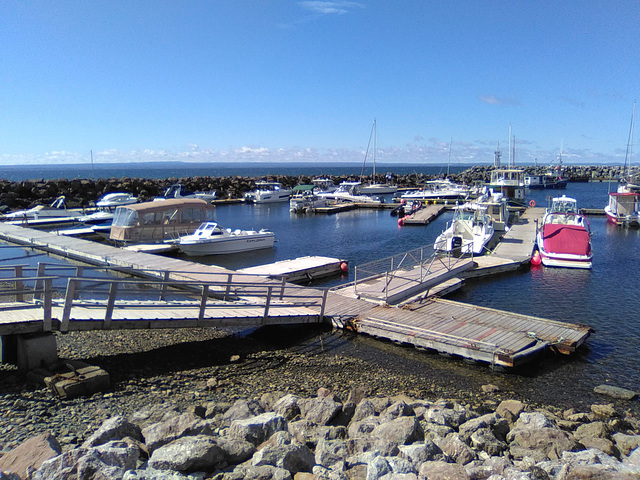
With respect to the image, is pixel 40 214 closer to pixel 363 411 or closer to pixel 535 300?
pixel 535 300

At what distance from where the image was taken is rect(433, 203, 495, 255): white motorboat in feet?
85.5

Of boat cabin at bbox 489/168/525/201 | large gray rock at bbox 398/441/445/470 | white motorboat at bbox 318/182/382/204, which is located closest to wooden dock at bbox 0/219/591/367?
large gray rock at bbox 398/441/445/470

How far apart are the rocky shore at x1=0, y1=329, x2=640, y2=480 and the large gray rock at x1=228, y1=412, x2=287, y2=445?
17mm

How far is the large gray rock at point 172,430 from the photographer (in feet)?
23.4

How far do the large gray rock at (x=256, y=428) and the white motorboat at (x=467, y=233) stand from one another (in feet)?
61.9

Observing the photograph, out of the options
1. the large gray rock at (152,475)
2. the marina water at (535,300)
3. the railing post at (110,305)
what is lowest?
the marina water at (535,300)

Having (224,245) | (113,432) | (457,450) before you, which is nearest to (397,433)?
(457,450)

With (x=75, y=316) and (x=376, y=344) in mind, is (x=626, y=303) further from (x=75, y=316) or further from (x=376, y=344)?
(x=75, y=316)

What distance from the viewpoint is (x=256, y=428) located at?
24.6 feet

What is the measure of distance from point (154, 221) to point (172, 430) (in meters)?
23.4

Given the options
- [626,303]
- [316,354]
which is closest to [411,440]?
[316,354]

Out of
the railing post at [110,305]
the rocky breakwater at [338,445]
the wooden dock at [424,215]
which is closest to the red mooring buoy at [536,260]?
the rocky breakwater at [338,445]

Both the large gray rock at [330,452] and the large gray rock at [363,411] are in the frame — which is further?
the large gray rock at [363,411]

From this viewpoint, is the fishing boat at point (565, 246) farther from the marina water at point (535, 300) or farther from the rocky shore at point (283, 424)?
the rocky shore at point (283, 424)
